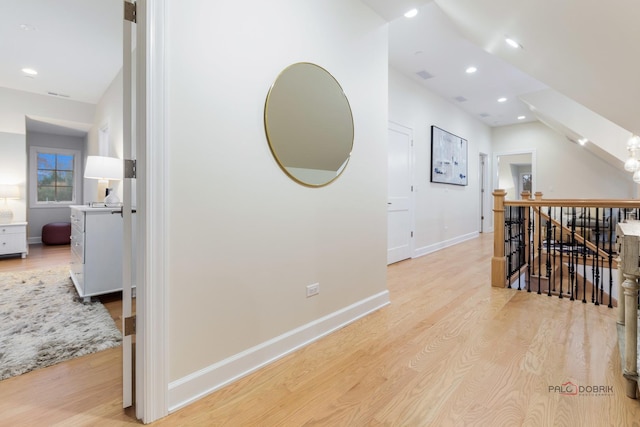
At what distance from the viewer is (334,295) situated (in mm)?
2330

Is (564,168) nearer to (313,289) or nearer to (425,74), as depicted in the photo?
(425,74)

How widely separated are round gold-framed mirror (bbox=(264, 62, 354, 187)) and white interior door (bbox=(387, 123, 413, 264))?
2.37 metres

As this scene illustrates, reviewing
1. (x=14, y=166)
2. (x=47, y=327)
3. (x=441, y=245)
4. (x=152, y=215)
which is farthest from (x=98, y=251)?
(x=441, y=245)

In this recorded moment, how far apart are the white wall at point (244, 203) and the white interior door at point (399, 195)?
2.21 m

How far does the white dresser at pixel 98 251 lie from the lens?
9.19 ft

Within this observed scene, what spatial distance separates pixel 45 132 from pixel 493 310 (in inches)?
359

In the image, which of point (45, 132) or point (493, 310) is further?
point (45, 132)

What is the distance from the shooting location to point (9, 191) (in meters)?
4.93

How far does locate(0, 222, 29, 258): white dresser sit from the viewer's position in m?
4.81

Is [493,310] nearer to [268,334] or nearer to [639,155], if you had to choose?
[268,334]

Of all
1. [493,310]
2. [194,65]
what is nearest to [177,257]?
[194,65]

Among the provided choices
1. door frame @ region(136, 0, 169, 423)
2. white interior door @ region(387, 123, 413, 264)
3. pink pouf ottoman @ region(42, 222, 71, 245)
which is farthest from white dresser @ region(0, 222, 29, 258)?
white interior door @ region(387, 123, 413, 264)

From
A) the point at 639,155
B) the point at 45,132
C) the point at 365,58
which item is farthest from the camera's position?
the point at 45,132

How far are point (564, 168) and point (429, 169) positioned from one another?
4.54m
